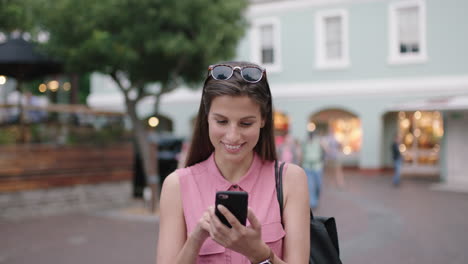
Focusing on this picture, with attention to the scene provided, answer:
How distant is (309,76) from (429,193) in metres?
7.85

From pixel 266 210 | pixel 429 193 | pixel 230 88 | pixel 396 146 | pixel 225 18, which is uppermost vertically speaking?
pixel 225 18

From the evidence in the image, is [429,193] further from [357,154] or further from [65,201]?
[65,201]

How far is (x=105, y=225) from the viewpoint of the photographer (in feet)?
29.4

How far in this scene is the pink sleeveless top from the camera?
63.1 inches

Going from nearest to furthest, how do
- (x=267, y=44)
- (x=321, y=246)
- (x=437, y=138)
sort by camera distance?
(x=321, y=246), (x=437, y=138), (x=267, y=44)

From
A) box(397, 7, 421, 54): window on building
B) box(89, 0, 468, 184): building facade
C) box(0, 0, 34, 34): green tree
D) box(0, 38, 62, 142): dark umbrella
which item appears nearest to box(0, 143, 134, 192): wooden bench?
box(0, 38, 62, 142): dark umbrella

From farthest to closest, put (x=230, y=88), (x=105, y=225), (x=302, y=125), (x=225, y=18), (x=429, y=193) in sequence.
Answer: (x=302, y=125) → (x=429, y=193) → (x=225, y=18) → (x=105, y=225) → (x=230, y=88)

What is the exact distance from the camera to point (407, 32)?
1705 cm

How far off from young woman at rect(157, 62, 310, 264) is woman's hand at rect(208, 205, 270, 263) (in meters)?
0.13

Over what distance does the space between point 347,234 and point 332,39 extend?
41.7ft

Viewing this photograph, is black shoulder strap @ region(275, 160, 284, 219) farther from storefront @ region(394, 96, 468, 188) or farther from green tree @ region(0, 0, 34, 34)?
storefront @ region(394, 96, 468, 188)

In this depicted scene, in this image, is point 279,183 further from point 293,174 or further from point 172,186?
point 172,186

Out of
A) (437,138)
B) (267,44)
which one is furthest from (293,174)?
(267,44)

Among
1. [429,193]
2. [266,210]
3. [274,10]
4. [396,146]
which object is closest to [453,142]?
[396,146]
